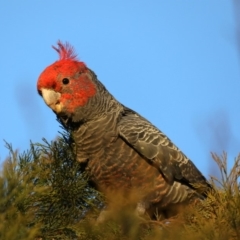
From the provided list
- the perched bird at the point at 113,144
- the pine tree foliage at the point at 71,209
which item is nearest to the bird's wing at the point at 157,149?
the perched bird at the point at 113,144

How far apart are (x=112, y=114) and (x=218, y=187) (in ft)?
6.58

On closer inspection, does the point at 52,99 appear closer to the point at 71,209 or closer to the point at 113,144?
the point at 113,144

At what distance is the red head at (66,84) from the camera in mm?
4418

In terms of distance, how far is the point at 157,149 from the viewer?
4.48m

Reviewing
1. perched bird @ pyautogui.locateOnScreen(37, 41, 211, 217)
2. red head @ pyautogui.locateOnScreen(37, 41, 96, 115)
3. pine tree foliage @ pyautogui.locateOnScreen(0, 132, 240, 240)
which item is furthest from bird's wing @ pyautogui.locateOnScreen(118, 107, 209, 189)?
pine tree foliage @ pyautogui.locateOnScreen(0, 132, 240, 240)

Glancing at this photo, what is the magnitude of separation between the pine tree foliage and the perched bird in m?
0.56

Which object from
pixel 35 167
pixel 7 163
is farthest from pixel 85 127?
pixel 7 163

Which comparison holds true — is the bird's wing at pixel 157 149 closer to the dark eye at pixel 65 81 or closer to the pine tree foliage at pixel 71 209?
the dark eye at pixel 65 81

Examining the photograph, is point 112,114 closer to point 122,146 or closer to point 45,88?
point 122,146

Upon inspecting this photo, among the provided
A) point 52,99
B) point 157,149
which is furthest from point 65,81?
point 157,149

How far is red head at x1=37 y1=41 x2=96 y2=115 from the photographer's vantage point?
4.42 meters

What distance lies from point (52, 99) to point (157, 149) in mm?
1013

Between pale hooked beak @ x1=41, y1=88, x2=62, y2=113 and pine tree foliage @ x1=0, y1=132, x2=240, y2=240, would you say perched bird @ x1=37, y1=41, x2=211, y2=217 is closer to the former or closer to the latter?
pale hooked beak @ x1=41, y1=88, x2=62, y2=113

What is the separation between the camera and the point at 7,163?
2.70 metres
